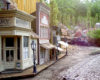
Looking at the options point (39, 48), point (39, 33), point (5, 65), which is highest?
point (39, 33)

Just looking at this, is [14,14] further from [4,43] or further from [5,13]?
[4,43]

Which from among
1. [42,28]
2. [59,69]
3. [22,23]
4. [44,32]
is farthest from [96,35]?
[22,23]

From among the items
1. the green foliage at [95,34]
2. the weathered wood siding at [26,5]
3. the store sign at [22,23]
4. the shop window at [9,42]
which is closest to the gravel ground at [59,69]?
the shop window at [9,42]

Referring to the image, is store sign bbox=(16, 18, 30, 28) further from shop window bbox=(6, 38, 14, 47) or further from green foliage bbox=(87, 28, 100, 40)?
green foliage bbox=(87, 28, 100, 40)

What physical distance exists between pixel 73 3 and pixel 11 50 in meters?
57.5

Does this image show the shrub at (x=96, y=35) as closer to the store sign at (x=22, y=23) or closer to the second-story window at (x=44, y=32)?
the second-story window at (x=44, y=32)

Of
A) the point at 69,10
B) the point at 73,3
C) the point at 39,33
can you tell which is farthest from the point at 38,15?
the point at 73,3

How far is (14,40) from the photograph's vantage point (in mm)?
10297

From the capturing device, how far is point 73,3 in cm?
6206

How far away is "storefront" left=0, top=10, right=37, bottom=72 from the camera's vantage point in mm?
9367

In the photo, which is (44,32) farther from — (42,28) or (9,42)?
(9,42)

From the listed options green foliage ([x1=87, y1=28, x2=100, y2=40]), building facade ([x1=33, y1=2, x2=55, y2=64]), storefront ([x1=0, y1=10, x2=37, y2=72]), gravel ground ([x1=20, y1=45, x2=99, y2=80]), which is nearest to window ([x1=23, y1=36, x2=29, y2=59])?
storefront ([x1=0, y1=10, x2=37, y2=72])

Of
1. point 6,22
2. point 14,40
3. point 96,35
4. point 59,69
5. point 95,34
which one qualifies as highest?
point 6,22

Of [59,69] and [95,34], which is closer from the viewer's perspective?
[59,69]
